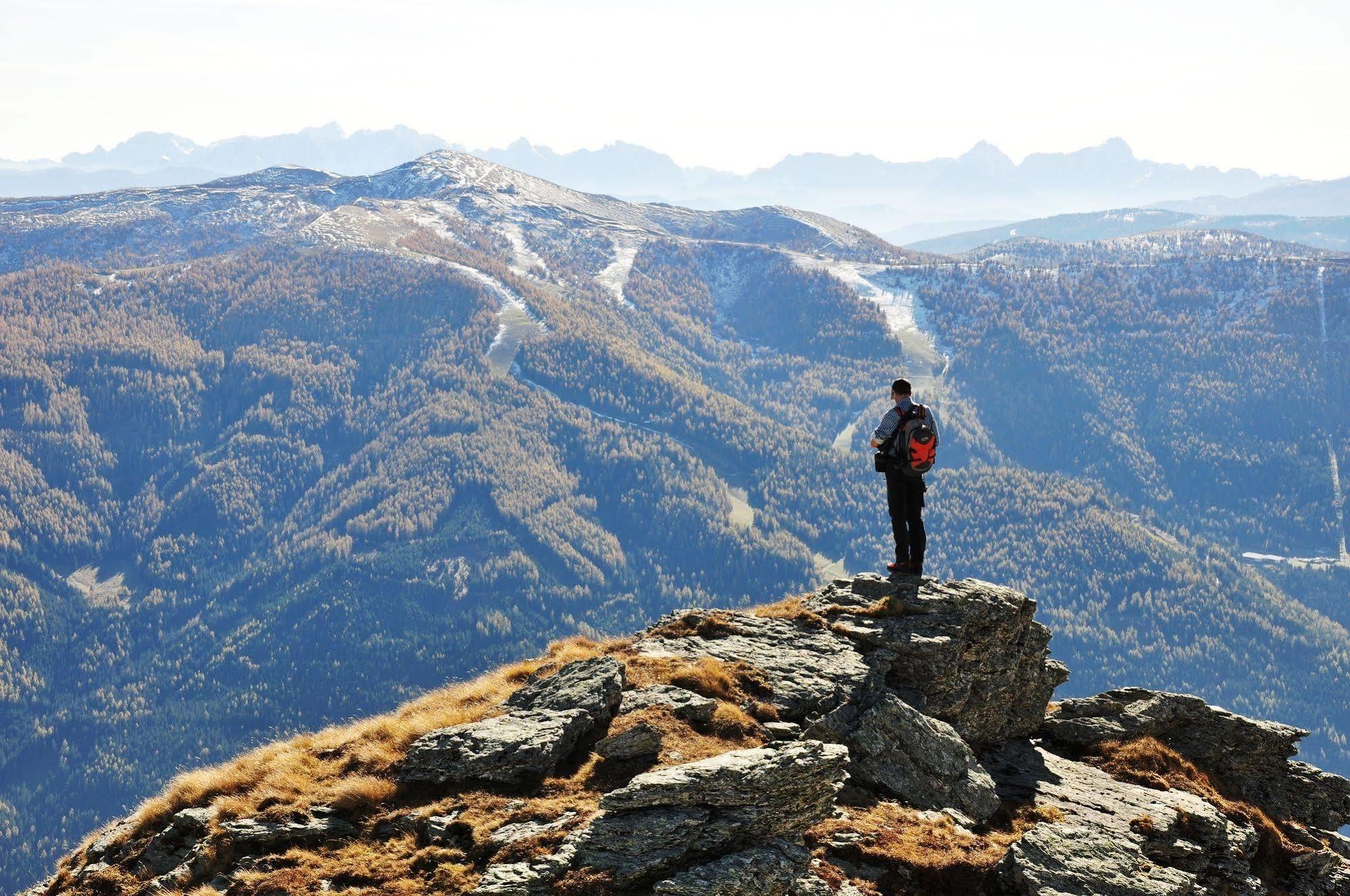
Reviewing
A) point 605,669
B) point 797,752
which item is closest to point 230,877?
point 605,669

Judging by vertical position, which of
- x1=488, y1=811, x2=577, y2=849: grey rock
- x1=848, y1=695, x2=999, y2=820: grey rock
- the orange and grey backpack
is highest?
the orange and grey backpack

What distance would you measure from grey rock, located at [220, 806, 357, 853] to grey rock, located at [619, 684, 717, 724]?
267 inches

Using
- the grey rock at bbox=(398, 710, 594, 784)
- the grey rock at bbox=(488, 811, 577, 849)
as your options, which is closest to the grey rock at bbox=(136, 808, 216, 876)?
the grey rock at bbox=(398, 710, 594, 784)

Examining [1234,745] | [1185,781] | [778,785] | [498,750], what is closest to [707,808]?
[778,785]

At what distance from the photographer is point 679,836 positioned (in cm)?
1647

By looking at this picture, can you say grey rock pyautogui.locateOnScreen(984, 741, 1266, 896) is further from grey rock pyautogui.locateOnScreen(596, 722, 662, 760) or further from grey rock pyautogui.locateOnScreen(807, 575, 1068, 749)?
grey rock pyautogui.locateOnScreen(596, 722, 662, 760)

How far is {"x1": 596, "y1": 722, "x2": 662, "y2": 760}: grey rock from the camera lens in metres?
20.3

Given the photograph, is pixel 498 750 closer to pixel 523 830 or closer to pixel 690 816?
pixel 523 830

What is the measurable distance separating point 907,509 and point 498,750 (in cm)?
1552

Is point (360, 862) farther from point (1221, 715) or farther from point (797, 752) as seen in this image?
point (1221, 715)

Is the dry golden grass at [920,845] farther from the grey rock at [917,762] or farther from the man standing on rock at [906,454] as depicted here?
the man standing on rock at [906,454]

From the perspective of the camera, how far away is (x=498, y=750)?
66.1 feet

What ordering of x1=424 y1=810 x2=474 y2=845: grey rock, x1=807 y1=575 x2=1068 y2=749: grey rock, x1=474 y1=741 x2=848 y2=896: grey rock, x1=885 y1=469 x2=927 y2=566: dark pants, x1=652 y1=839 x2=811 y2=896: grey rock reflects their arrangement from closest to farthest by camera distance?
x1=652 y1=839 x2=811 y2=896: grey rock, x1=474 y1=741 x2=848 y2=896: grey rock, x1=424 y1=810 x2=474 y2=845: grey rock, x1=807 y1=575 x2=1068 y2=749: grey rock, x1=885 y1=469 x2=927 y2=566: dark pants

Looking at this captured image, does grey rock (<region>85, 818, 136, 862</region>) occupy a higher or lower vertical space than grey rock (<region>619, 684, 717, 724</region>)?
lower
